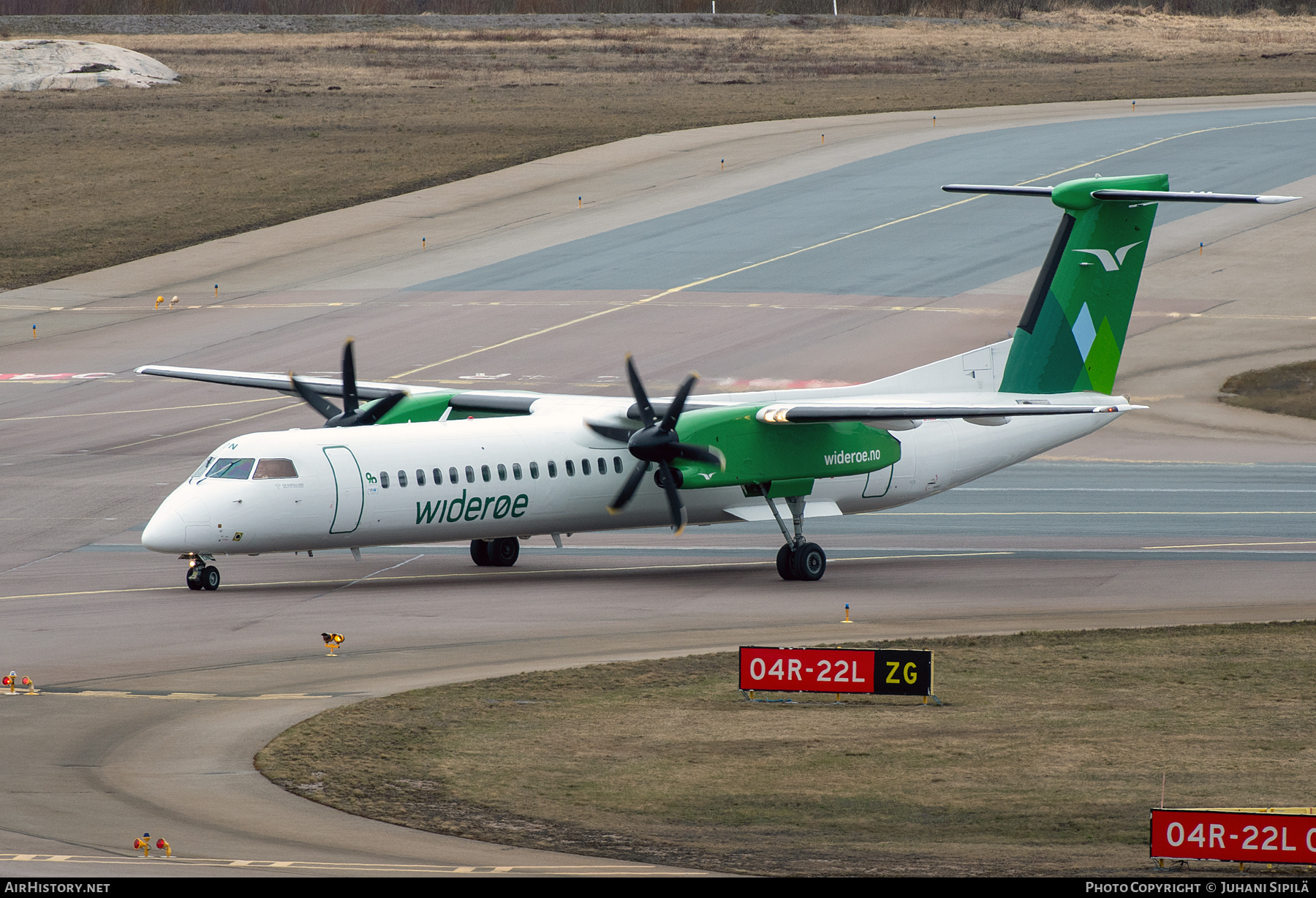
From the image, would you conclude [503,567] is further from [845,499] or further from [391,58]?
[391,58]

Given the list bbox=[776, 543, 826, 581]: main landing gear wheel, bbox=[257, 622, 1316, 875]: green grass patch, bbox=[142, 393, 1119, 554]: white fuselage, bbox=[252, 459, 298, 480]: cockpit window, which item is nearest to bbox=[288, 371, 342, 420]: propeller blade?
bbox=[142, 393, 1119, 554]: white fuselage

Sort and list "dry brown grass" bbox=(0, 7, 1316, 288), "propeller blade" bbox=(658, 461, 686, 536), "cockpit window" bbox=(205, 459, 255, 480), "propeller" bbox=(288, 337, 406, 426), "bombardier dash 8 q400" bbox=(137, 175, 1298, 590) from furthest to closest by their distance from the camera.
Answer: "dry brown grass" bbox=(0, 7, 1316, 288) → "propeller" bbox=(288, 337, 406, 426) → "propeller blade" bbox=(658, 461, 686, 536) → "bombardier dash 8 q400" bbox=(137, 175, 1298, 590) → "cockpit window" bbox=(205, 459, 255, 480)

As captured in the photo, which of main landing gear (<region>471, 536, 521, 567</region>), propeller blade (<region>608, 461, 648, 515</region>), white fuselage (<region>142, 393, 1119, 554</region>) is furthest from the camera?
main landing gear (<region>471, 536, 521, 567</region>)

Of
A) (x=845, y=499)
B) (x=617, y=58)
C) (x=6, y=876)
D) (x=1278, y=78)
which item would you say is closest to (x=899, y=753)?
(x=6, y=876)

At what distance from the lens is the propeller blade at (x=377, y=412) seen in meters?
35.2

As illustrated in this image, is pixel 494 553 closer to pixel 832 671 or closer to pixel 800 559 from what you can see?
pixel 800 559

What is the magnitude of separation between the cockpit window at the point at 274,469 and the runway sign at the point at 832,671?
1136cm

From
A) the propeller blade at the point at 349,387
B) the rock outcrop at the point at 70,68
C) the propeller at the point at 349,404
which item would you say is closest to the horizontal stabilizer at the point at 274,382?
the propeller at the point at 349,404

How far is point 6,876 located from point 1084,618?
20233 millimetres

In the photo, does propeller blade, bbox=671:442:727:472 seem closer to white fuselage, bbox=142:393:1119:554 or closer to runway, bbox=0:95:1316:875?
white fuselage, bbox=142:393:1119:554

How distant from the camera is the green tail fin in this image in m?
36.3

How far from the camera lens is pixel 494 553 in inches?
1398

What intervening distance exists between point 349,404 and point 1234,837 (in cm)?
2403

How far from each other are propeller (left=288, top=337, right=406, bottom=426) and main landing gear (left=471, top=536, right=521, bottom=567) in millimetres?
3423
